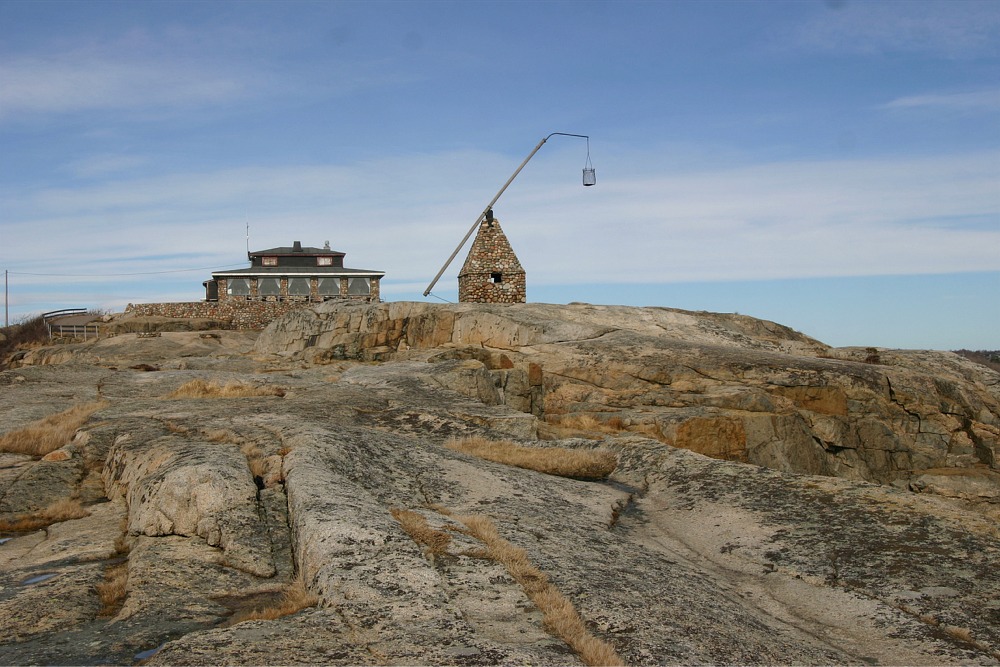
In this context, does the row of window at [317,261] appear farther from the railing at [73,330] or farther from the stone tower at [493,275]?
the stone tower at [493,275]

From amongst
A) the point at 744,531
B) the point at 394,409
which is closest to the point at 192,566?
the point at 744,531

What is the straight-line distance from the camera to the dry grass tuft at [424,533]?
8578mm

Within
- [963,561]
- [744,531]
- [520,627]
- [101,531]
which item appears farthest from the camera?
[744,531]

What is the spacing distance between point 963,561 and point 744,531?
2.68 metres

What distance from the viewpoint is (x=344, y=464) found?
11156mm

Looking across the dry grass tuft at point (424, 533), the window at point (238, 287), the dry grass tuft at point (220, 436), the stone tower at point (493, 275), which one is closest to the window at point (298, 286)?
the window at point (238, 287)

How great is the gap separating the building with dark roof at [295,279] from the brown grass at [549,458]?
148 feet

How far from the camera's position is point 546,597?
774 centimetres

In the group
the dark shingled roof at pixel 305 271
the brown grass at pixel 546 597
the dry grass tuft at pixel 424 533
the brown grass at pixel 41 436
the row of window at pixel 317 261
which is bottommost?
the brown grass at pixel 546 597

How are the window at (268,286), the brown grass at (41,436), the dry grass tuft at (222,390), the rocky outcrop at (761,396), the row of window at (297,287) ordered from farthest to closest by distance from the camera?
the window at (268,286) → the row of window at (297,287) → the rocky outcrop at (761,396) → the dry grass tuft at (222,390) → the brown grass at (41,436)

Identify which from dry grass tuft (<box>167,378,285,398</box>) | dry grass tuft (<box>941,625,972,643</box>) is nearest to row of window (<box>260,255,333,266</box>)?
dry grass tuft (<box>167,378,285,398</box>)

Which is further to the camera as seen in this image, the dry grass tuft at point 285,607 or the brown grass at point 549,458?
the brown grass at point 549,458

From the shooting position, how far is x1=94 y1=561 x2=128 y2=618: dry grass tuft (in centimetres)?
803

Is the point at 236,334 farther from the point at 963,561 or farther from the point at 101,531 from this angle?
the point at 963,561
